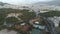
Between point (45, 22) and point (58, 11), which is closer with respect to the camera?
point (45, 22)

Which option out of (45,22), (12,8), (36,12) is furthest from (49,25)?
(12,8)

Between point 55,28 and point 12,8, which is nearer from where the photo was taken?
point 55,28

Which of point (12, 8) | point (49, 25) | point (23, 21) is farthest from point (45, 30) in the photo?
point (12, 8)

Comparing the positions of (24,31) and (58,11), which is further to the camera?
(58,11)

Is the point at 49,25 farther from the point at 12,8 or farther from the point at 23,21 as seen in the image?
the point at 12,8

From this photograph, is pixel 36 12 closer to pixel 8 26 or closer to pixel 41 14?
pixel 41 14

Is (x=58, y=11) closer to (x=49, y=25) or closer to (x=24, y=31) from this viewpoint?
(x=49, y=25)

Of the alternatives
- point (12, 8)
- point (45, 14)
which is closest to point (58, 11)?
point (45, 14)
